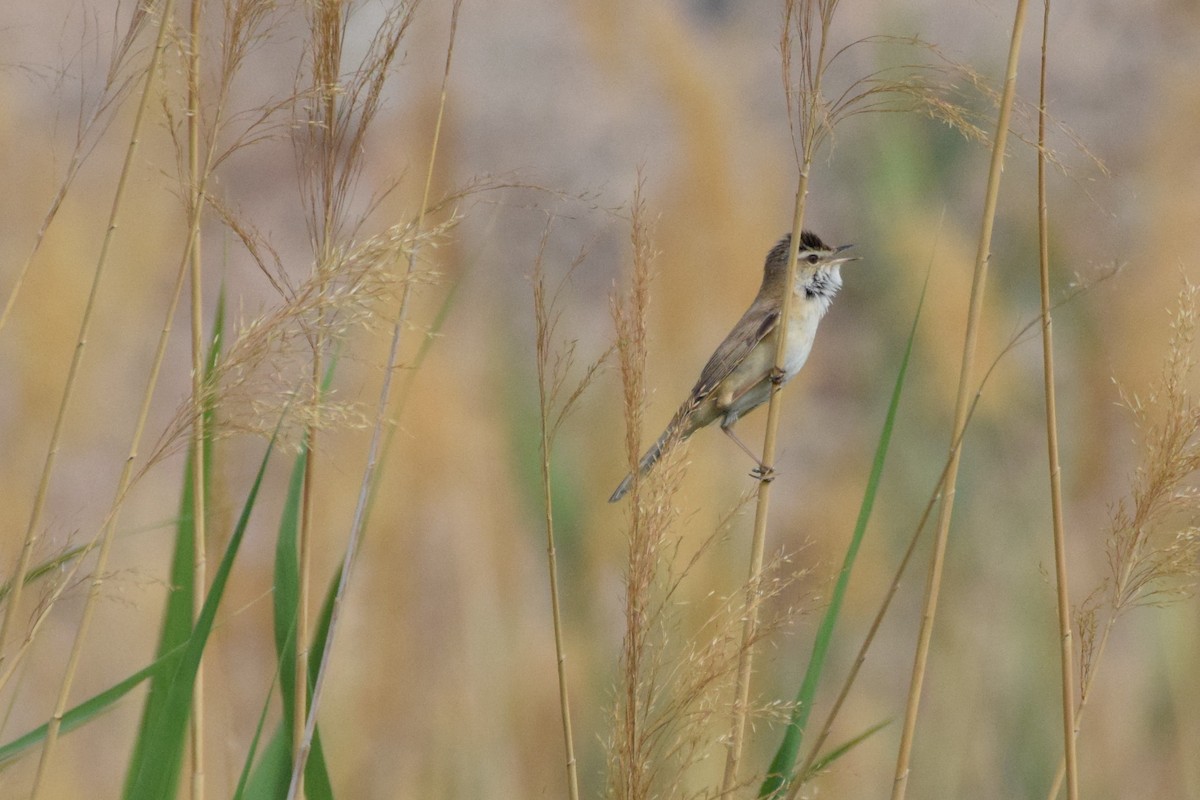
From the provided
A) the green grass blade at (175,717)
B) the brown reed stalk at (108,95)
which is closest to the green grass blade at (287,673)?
the green grass blade at (175,717)

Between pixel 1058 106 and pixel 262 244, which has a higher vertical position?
pixel 1058 106

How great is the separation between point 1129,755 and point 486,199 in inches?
62.9

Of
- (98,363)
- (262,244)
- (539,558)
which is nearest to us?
(262,244)

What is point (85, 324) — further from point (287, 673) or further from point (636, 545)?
point (636, 545)

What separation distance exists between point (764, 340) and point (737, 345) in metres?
0.08

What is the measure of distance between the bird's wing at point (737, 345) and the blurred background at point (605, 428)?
0.04m

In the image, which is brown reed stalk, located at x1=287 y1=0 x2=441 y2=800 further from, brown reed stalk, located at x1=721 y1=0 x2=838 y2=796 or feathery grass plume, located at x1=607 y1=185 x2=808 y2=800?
brown reed stalk, located at x1=721 y1=0 x2=838 y2=796

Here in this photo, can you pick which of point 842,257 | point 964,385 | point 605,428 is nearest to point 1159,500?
point 964,385

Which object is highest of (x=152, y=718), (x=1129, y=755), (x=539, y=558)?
(x=539, y=558)

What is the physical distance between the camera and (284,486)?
2346 mm

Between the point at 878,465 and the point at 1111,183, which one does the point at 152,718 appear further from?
the point at 1111,183

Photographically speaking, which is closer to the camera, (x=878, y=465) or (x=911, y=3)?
(x=878, y=465)

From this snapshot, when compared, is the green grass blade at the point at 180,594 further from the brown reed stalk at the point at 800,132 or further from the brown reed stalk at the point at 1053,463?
the brown reed stalk at the point at 1053,463

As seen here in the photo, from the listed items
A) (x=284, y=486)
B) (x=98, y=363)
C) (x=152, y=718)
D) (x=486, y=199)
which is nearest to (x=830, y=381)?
(x=284, y=486)
